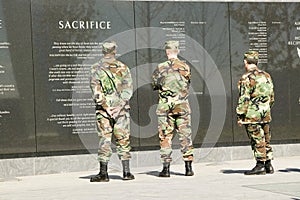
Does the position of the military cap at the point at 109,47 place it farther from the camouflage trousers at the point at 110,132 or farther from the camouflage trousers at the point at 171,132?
the camouflage trousers at the point at 171,132

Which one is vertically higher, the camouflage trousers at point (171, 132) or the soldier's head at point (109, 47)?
the soldier's head at point (109, 47)

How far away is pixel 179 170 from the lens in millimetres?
11180

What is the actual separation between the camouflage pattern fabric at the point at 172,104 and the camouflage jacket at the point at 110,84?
21.6 inches

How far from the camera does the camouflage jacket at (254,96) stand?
32.9 feet

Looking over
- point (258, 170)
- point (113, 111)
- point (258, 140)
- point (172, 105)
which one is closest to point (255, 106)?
point (258, 140)

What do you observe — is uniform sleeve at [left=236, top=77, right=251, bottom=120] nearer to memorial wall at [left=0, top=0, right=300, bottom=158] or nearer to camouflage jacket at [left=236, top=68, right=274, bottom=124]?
camouflage jacket at [left=236, top=68, right=274, bottom=124]

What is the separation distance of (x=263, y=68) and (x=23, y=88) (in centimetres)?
427

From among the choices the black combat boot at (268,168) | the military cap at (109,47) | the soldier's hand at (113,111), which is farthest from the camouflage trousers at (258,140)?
the military cap at (109,47)

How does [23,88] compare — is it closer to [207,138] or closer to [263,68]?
[207,138]

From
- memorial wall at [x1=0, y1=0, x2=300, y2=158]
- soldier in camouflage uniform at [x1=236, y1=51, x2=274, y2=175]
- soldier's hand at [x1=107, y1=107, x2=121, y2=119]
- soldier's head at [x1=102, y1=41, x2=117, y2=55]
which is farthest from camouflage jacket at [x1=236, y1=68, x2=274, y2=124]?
memorial wall at [x1=0, y1=0, x2=300, y2=158]

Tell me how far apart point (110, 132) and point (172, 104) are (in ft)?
3.23

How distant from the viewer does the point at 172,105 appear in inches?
400

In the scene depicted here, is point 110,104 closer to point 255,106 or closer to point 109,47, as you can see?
point 109,47

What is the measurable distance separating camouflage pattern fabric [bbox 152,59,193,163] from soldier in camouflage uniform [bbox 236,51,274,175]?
2.54ft
